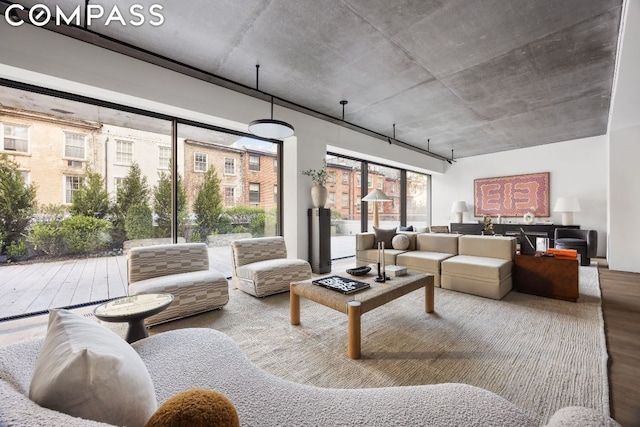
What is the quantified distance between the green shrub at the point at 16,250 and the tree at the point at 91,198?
53cm

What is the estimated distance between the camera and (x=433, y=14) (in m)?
2.42

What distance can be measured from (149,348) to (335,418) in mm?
992

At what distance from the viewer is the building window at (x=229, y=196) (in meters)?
4.28

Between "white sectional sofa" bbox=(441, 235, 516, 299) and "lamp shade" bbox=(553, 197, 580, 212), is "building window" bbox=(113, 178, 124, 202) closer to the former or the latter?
"white sectional sofa" bbox=(441, 235, 516, 299)

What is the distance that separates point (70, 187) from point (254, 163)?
2459 mm

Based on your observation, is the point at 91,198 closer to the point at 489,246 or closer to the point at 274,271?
the point at 274,271

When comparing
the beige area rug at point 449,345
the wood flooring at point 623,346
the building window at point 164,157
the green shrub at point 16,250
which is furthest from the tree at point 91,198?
the wood flooring at point 623,346

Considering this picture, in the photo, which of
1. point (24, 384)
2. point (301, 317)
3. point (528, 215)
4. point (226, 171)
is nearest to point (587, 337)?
point (301, 317)

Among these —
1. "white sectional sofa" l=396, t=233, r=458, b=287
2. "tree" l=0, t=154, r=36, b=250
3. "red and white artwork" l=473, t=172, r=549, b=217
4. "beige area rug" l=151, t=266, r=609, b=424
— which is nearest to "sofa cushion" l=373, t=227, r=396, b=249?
"white sectional sofa" l=396, t=233, r=458, b=287

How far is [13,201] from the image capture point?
9.20 feet

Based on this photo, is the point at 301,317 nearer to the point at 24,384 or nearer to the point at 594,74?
the point at 24,384

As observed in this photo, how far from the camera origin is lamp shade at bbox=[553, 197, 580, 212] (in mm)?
5812

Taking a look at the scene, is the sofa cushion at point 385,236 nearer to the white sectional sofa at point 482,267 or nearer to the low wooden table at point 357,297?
the white sectional sofa at point 482,267

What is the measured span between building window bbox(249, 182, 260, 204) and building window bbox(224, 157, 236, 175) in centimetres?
38
